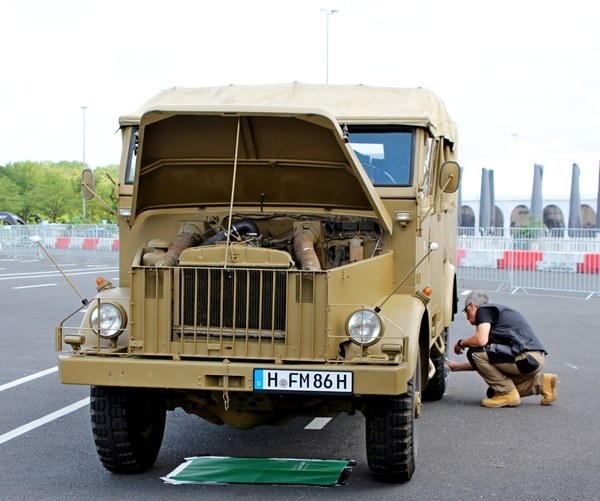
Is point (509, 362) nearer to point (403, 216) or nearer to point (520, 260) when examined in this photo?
point (403, 216)

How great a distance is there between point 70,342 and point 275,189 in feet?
6.84

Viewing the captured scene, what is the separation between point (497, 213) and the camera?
38500 mm

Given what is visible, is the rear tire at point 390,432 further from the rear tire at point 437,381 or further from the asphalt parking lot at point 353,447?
the rear tire at point 437,381

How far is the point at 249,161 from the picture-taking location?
6145 millimetres

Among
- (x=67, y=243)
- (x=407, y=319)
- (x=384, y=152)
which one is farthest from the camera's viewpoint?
(x=67, y=243)

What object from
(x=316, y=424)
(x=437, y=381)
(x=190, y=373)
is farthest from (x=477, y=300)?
(x=190, y=373)

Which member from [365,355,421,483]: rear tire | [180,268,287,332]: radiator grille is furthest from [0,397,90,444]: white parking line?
[365,355,421,483]: rear tire

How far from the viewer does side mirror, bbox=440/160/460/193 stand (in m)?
5.96

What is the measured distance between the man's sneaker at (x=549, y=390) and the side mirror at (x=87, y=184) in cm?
452

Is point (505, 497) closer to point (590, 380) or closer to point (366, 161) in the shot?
point (366, 161)

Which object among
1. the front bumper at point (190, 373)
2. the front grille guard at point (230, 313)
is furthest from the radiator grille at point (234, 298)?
A: the front bumper at point (190, 373)

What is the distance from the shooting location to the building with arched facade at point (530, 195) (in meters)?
36.4

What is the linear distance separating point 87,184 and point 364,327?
2.96m

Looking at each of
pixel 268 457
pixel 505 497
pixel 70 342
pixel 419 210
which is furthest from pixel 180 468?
pixel 419 210
